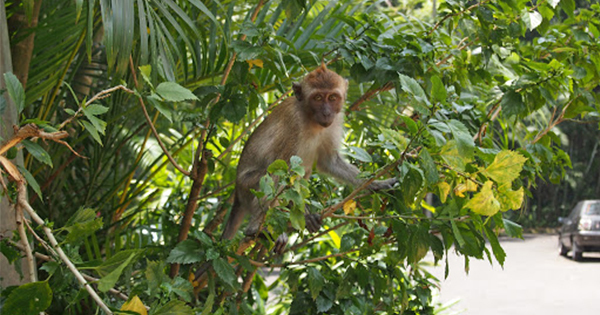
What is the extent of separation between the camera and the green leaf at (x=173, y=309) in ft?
3.90

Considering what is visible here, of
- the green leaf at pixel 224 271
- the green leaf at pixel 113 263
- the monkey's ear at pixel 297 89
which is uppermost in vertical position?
the monkey's ear at pixel 297 89

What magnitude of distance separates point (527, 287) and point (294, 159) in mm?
6365

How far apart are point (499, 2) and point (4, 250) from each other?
1794mm

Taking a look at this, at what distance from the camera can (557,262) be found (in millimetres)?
8398

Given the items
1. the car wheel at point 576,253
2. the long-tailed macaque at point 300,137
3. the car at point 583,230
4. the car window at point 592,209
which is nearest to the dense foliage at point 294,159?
the long-tailed macaque at point 300,137

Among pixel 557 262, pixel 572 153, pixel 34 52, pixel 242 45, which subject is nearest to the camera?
pixel 242 45

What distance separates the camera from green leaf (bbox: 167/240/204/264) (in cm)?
173

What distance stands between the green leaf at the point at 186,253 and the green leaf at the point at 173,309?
1.66 ft

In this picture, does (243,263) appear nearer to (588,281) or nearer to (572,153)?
(588,281)

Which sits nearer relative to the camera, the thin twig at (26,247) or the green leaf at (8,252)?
the thin twig at (26,247)

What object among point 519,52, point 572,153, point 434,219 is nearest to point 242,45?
point 434,219

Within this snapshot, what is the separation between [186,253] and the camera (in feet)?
5.79

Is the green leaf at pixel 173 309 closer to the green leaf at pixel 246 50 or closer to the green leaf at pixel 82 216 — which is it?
the green leaf at pixel 82 216

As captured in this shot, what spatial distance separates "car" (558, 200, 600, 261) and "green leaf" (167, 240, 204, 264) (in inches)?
274
